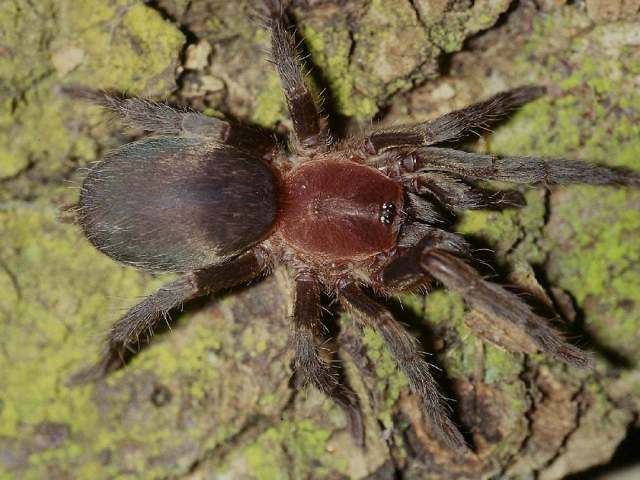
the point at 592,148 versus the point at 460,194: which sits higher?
the point at 592,148

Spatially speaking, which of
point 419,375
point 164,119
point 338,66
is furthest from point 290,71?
point 419,375

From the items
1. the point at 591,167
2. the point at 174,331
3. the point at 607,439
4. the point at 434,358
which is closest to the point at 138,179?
the point at 174,331

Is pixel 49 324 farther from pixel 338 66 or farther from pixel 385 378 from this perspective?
pixel 338 66

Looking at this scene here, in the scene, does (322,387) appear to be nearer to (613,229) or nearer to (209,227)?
(209,227)

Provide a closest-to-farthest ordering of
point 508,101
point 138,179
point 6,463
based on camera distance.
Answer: point 138,179
point 508,101
point 6,463

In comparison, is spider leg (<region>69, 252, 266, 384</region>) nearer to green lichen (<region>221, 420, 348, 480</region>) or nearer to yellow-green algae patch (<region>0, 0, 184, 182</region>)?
green lichen (<region>221, 420, 348, 480</region>)

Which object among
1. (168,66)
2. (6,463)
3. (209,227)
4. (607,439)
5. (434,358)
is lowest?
(6,463)

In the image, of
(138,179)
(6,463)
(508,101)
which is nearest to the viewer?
(138,179)

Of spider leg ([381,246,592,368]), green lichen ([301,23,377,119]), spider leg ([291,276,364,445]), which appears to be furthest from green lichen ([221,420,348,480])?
green lichen ([301,23,377,119])
